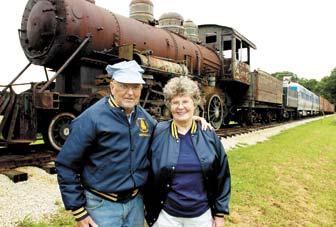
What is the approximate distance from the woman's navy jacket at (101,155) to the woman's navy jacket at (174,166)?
12cm

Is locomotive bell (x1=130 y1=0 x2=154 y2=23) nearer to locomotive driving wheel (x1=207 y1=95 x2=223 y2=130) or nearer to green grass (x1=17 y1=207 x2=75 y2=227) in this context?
locomotive driving wheel (x1=207 y1=95 x2=223 y2=130)

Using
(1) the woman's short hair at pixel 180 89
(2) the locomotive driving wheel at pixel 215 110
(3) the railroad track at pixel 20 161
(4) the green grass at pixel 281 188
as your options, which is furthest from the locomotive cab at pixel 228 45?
(1) the woman's short hair at pixel 180 89

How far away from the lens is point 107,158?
239 cm

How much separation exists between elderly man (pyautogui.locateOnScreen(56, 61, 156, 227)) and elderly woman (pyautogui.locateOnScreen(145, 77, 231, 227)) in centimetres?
16

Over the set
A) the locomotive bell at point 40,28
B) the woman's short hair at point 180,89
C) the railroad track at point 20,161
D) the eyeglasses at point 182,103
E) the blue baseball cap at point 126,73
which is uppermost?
the locomotive bell at point 40,28

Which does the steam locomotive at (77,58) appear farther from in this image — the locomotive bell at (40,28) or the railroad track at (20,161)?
the railroad track at (20,161)

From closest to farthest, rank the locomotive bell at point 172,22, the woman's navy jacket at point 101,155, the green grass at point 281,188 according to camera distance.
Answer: the woman's navy jacket at point 101,155 → the green grass at point 281,188 → the locomotive bell at point 172,22

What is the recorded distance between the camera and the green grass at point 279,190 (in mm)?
4766

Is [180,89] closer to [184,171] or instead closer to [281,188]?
[184,171]

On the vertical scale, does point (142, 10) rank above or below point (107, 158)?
above

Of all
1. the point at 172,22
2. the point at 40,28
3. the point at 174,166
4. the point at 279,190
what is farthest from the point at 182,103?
the point at 172,22

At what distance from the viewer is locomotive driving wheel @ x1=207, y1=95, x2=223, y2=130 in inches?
536

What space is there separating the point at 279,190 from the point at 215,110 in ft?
25.7

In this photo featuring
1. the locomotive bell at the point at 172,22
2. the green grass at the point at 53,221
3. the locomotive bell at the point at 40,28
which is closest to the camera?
the green grass at the point at 53,221
